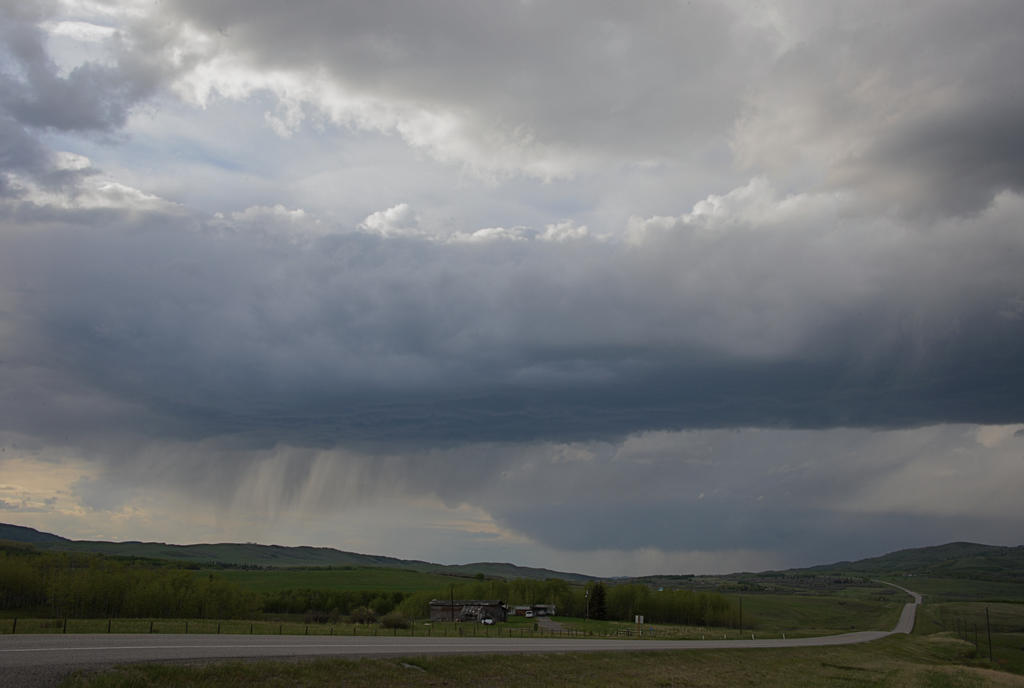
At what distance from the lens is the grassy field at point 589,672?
2995 centimetres

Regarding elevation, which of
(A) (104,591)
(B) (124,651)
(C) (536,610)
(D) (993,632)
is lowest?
(D) (993,632)

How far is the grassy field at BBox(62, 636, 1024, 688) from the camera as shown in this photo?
29953 mm

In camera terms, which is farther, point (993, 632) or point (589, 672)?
point (993, 632)

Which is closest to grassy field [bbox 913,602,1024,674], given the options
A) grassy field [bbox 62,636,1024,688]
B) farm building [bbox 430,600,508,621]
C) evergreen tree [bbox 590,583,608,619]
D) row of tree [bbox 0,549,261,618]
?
grassy field [bbox 62,636,1024,688]

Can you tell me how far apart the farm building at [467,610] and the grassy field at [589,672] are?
6458 cm

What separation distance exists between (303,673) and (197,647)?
304 inches

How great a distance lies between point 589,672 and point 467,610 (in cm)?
9843

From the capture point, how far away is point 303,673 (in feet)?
107

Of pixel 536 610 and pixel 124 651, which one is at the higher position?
pixel 124 651

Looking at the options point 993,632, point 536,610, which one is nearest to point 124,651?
point 536,610

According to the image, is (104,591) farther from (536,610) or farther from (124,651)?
(124,651)

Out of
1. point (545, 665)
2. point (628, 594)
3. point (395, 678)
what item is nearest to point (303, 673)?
point (395, 678)

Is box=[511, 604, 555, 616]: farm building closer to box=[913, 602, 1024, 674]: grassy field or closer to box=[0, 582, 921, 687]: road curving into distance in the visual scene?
box=[913, 602, 1024, 674]: grassy field

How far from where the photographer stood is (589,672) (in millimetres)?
47469
